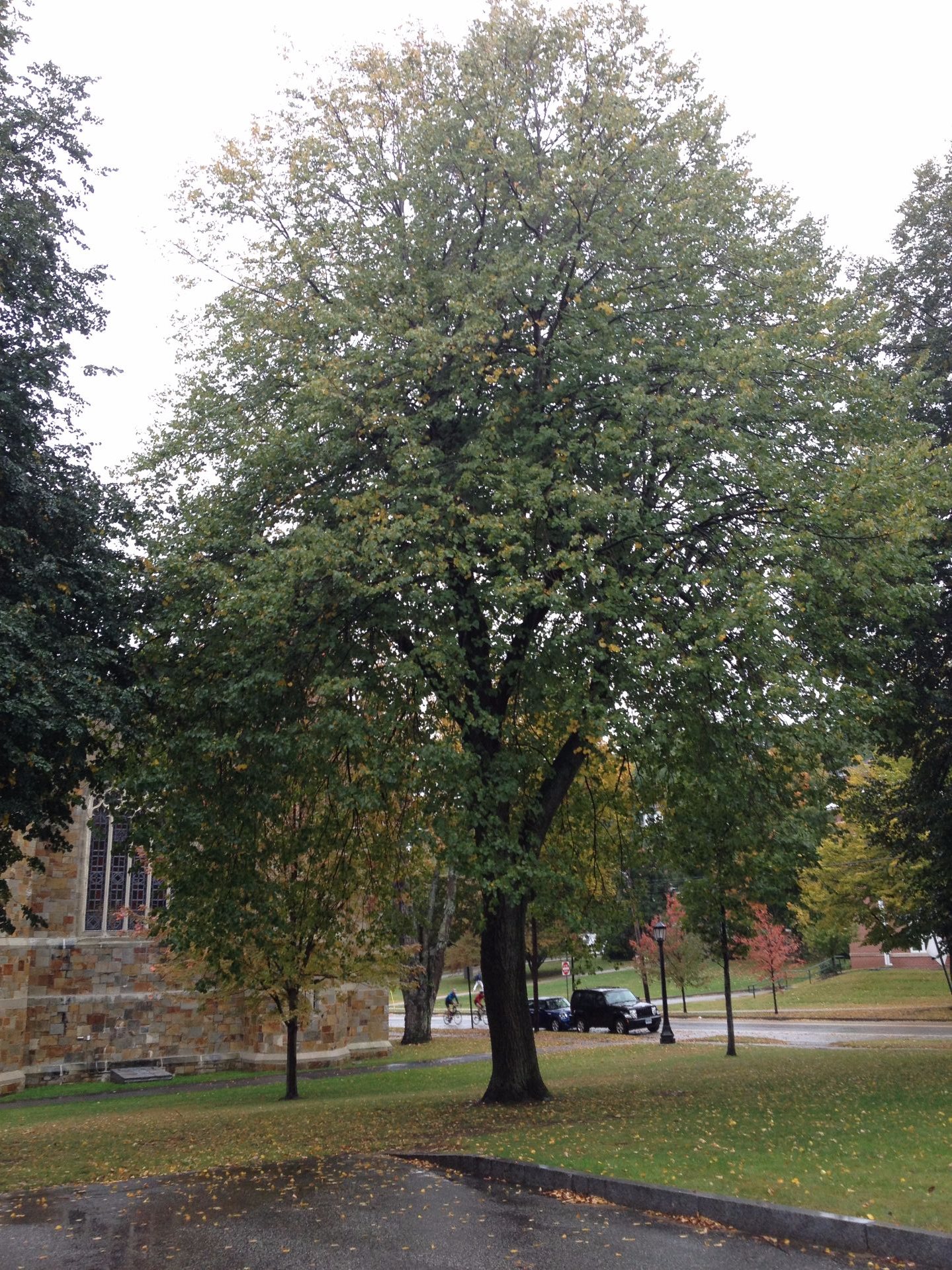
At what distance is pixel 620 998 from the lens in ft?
121

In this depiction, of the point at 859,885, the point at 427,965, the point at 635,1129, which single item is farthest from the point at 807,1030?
the point at 635,1129

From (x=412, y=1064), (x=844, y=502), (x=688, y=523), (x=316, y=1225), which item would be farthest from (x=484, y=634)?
(x=412, y=1064)

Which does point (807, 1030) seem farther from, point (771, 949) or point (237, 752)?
point (237, 752)

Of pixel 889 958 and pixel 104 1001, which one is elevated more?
pixel 104 1001

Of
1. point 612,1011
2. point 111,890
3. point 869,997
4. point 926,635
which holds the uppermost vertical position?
point 926,635

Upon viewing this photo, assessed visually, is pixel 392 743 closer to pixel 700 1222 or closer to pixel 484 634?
pixel 484 634

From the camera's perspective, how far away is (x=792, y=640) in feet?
40.9

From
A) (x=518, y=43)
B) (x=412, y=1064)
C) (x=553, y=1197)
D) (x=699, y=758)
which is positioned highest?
(x=518, y=43)

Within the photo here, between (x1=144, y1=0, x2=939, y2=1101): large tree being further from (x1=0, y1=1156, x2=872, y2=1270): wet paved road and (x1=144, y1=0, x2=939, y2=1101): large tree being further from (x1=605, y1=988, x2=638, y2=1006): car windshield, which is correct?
(x1=605, y1=988, x2=638, y2=1006): car windshield

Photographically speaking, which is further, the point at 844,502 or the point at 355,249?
the point at 355,249

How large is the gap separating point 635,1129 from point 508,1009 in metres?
3.34

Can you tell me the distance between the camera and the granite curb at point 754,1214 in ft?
21.5

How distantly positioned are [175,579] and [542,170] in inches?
287

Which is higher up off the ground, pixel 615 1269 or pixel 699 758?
pixel 699 758
